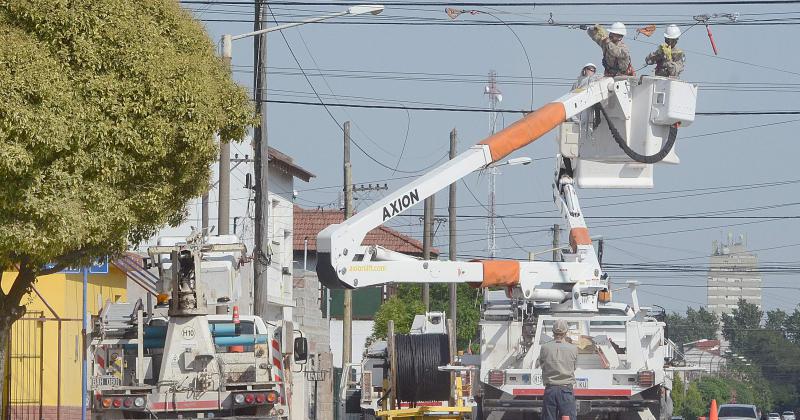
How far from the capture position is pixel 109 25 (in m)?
14.6

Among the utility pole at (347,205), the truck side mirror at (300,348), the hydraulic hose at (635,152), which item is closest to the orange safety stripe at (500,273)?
the truck side mirror at (300,348)

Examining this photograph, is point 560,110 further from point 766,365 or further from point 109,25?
point 766,365

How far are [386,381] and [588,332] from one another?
11.8 feet

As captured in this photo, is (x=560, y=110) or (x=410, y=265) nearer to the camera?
(x=410, y=265)

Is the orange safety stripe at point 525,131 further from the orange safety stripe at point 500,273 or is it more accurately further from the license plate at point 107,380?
the license plate at point 107,380

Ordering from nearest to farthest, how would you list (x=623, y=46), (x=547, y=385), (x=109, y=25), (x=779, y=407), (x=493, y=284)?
(x=109, y=25) < (x=547, y=385) < (x=493, y=284) < (x=623, y=46) < (x=779, y=407)

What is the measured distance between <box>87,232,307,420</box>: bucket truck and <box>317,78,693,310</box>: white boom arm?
4.86ft

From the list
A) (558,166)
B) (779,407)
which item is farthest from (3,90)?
(779,407)

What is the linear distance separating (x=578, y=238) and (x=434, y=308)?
Answer: 165 ft

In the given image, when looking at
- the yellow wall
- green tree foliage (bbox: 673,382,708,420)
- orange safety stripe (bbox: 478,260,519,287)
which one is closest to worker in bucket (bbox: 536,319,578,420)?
orange safety stripe (bbox: 478,260,519,287)

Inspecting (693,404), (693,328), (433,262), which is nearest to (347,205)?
(433,262)

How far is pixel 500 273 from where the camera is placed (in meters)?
19.0

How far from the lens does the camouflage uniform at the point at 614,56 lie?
20797 mm

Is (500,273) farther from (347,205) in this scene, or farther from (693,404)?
(693,404)
